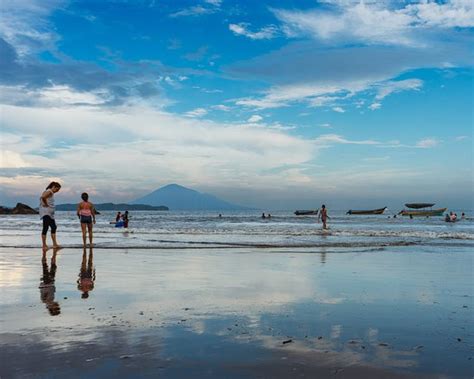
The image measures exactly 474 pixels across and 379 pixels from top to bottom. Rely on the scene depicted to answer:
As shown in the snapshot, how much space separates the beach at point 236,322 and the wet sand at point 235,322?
0.02 meters

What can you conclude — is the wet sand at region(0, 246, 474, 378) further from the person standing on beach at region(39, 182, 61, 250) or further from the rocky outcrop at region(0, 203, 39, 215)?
the rocky outcrop at region(0, 203, 39, 215)

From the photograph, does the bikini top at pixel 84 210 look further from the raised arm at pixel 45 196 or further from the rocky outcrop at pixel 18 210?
the rocky outcrop at pixel 18 210

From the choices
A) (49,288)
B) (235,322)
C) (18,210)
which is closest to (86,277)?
(49,288)

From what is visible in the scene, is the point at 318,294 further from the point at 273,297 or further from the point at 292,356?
the point at 292,356

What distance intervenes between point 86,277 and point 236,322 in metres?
5.03

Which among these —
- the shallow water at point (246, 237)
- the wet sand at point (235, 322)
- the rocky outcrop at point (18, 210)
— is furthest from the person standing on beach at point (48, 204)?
the rocky outcrop at point (18, 210)

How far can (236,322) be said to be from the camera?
6.15 meters

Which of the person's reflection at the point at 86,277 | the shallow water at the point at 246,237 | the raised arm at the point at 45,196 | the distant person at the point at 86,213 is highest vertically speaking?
the raised arm at the point at 45,196

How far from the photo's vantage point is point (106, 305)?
7.14m

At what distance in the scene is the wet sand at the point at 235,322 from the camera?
445 centimetres

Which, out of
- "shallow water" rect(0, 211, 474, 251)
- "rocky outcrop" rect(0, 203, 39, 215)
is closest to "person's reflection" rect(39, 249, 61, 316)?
"shallow water" rect(0, 211, 474, 251)

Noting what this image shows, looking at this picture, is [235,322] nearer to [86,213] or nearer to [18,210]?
[86,213]

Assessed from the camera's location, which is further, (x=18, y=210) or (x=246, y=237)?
(x=18, y=210)

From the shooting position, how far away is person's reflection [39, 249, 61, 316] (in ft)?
22.5
